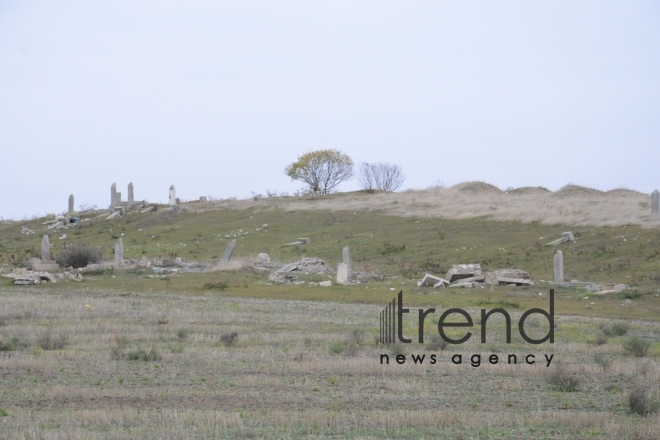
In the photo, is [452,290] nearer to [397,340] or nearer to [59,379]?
[397,340]

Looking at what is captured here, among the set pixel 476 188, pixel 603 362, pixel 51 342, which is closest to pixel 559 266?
pixel 603 362

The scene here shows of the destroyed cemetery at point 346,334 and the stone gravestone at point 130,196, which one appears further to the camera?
the stone gravestone at point 130,196

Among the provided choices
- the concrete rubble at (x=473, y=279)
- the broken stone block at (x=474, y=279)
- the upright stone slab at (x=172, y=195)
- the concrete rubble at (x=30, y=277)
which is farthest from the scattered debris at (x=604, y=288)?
the upright stone slab at (x=172, y=195)

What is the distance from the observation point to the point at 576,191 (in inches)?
2667

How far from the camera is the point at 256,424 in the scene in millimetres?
10492

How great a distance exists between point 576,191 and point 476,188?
28.7 feet

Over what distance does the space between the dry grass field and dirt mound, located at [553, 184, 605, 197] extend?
44.8 m

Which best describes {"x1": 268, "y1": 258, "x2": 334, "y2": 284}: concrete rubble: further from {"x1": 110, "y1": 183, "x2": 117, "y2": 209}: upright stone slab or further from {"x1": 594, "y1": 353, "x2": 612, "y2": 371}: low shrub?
{"x1": 110, "y1": 183, "x2": 117, "y2": 209}: upright stone slab

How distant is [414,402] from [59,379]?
5955mm

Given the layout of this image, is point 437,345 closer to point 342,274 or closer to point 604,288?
point 604,288

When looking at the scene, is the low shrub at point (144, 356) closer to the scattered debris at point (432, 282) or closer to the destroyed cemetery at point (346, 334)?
the destroyed cemetery at point (346, 334)

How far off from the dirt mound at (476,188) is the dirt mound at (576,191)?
5.83 m

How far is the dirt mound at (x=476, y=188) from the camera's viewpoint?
7138 centimetres

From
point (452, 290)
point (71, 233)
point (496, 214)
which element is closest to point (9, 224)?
point (71, 233)
